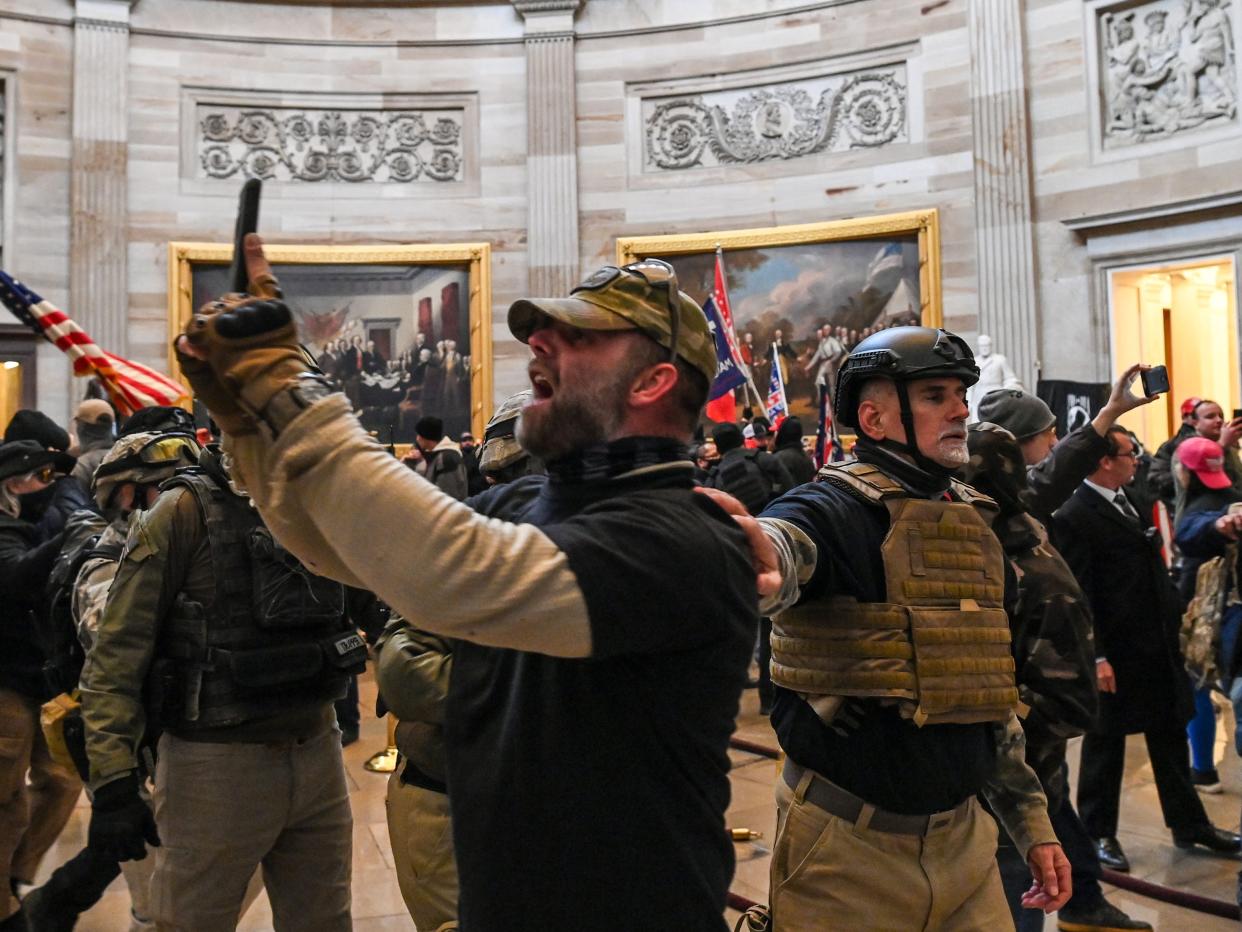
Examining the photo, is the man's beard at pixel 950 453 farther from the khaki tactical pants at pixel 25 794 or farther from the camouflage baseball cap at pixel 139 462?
the khaki tactical pants at pixel 25 794

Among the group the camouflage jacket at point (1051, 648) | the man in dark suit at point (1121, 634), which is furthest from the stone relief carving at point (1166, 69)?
the camouflage jacket at point (1051, 648)

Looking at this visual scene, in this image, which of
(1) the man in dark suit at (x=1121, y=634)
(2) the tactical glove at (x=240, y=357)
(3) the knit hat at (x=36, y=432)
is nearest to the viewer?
(2) the tactical glove at (x=240, y=357)

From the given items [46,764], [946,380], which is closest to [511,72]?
[46,764]

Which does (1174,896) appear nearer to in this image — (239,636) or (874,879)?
(874,879)

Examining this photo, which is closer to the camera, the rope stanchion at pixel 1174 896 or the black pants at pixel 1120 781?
the rope stanchion at pixel 1174 896

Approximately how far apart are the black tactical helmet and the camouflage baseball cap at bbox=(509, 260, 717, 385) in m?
1.04

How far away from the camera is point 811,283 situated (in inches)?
561

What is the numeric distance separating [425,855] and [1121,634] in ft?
12.0

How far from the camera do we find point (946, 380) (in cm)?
259

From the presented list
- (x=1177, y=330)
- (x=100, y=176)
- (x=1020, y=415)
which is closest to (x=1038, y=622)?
(x=1020, y=415)

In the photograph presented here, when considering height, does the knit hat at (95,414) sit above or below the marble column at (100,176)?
below

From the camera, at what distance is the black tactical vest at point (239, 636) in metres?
2.90

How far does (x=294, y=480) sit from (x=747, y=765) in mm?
5841

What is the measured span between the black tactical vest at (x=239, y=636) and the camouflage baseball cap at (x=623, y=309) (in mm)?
1624
